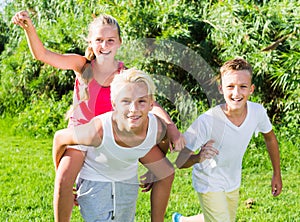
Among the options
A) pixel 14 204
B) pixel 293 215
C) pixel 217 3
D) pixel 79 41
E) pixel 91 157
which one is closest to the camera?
pixel 91 157

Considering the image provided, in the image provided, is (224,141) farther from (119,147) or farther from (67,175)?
(67,175)

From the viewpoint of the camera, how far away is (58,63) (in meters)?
2.96

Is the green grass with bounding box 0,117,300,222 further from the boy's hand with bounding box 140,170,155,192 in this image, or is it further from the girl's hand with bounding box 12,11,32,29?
the girl's hand with bounding box 12,11,32,29

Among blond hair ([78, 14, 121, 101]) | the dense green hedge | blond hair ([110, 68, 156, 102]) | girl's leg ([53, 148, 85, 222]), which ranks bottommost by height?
girl's leg ([53, 148, 85, 222])

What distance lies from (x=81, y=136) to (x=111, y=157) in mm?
171

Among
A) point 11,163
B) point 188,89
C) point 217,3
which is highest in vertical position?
point 217,3

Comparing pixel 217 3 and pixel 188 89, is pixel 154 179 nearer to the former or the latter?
pixel 188 89

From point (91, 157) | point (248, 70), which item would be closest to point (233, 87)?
point (248, 70)

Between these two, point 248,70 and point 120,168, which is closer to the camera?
point 120,168

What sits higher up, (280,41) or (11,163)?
(280,41)

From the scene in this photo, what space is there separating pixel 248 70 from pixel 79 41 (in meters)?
4.23

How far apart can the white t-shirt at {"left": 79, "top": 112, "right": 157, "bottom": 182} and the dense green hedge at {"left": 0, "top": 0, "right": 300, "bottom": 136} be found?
1.92m

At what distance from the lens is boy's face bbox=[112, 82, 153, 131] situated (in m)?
2.57

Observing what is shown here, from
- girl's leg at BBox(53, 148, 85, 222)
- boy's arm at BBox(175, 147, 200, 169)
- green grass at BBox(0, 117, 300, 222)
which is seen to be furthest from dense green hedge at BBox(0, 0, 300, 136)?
girl's leg at BBox(53, 148, 85, 222)
